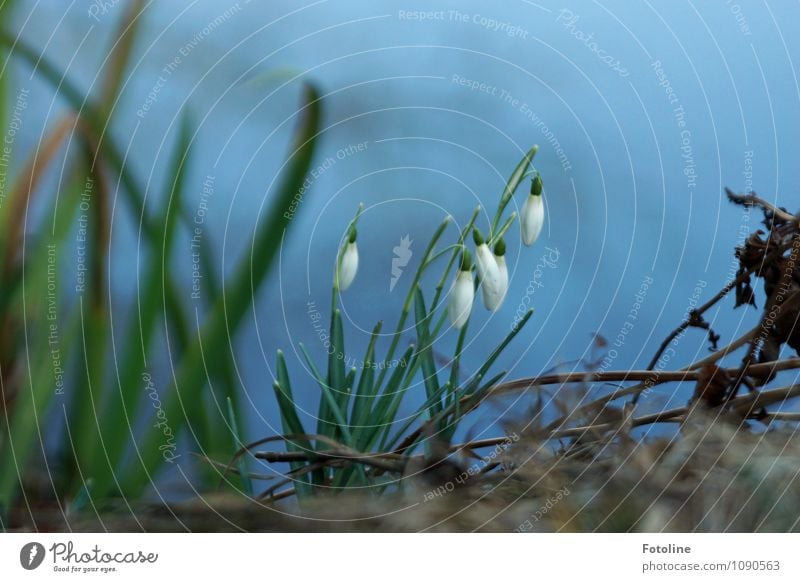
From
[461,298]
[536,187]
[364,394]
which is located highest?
[536,187]

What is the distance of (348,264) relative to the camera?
89cm

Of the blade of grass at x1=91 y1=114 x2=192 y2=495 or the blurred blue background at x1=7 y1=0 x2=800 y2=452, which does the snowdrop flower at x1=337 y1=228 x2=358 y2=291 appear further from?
the blade of grass at x1=91 y1=114 x2=192 y2=495

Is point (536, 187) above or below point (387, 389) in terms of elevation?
above

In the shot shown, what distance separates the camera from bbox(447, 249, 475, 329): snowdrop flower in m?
0.87

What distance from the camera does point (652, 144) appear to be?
0.92 meters

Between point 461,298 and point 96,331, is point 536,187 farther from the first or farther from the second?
point 96,331

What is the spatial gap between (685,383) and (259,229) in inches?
17.4

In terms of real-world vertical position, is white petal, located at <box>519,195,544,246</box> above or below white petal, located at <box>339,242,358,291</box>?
above

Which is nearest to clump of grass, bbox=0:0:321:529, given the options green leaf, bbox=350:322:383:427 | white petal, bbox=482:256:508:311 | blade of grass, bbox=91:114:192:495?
blade of grass, bbox=91:114:192:495

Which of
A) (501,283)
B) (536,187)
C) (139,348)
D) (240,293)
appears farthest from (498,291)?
(139,348)

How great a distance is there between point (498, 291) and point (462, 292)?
38 millimetres

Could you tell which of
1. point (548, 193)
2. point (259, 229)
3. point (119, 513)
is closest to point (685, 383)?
point (548, 193)

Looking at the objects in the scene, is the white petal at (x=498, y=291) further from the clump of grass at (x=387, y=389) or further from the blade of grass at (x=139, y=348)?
the blade of grass at (x=139, y=348)

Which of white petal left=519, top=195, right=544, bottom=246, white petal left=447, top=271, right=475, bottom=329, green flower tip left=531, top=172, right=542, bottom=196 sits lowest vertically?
white petal left=447, top=271, right=475, bottom=329
